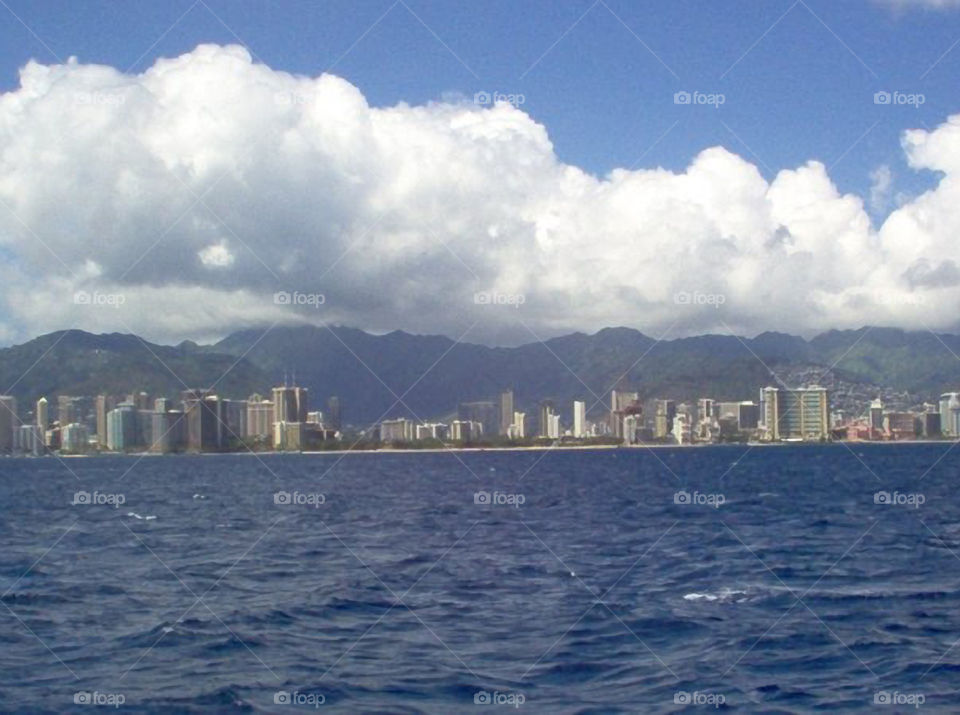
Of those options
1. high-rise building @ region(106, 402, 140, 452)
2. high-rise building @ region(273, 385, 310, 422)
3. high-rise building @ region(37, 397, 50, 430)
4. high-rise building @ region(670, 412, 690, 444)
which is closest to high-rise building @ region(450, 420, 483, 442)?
high-rise building @ region(670, 412, 690, 444)

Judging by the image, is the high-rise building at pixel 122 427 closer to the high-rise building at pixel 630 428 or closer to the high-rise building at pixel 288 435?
the high-rise building at pixel 288 435

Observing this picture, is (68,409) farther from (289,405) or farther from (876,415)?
(876,415)

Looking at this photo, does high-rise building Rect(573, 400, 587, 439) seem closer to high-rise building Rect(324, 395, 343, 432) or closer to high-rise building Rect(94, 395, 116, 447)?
high-rise building Rect(324, 395, 343, 432)

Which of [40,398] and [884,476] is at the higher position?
[40,398]

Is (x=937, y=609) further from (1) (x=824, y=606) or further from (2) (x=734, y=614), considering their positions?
(2) (x=734, y=614)

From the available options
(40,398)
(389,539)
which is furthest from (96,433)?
(389,539)

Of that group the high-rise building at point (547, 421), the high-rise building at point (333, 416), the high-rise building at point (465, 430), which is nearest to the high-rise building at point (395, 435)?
the high-rise building at point (465, 430)

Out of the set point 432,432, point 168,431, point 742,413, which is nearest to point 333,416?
point 432,432

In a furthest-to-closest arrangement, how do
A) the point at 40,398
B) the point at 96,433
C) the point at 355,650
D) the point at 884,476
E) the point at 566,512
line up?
1. the point at 96,433
2. the point at 40,398
3. the point at 884,476
4. the point at 566,512
5. the point at 355,650
